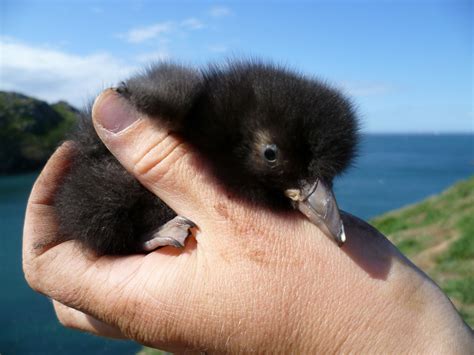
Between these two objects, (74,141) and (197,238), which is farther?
(74,141)

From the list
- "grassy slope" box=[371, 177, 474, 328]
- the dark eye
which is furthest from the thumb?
"grassy slope" box=[371, 177, 474, 328]

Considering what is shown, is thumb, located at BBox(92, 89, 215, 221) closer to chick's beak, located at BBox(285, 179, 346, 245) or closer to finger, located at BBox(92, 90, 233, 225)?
finger, located at BBox(92, 90, 233, 225)

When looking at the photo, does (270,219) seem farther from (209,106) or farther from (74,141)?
(74,141)

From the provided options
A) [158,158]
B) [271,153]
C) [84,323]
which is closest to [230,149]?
[271,153]

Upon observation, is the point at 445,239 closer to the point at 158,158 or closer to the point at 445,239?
the point at 445,239

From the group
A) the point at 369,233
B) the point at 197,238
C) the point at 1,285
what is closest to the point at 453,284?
the point at 369,233

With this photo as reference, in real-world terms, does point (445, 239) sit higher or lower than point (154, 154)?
lower
